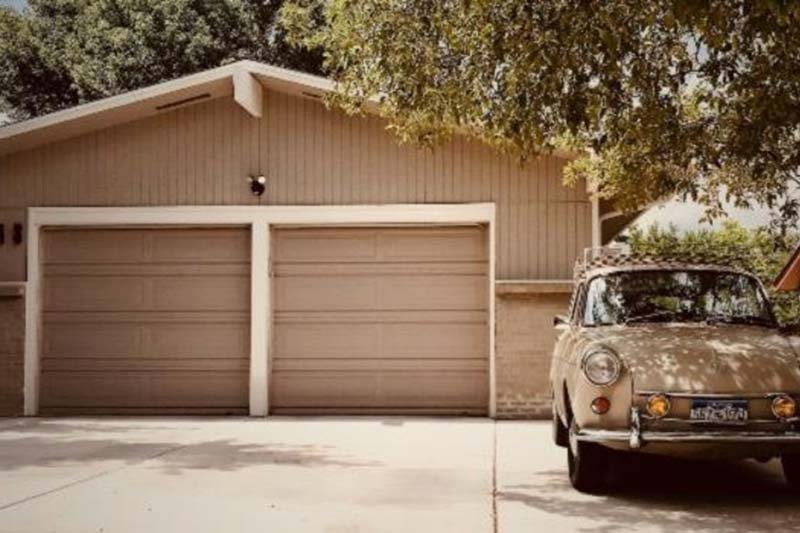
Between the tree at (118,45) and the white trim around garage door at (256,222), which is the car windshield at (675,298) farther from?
the tree at (118,45)

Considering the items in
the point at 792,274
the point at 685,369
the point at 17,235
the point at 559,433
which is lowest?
the point at 559,433

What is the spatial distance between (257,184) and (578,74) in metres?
6.88

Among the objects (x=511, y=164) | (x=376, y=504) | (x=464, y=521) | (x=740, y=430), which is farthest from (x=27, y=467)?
(x=511, y=164)

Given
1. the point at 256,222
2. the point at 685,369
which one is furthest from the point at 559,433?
the point at 256,222

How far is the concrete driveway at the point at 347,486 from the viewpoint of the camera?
6.68 m

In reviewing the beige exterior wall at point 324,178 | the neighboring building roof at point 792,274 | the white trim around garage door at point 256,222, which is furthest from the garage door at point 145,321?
the neighboring building roof at point 792,274

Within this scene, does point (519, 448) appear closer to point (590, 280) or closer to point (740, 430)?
point (590, 280)

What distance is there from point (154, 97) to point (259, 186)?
68.7 inches

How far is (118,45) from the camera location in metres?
27.2

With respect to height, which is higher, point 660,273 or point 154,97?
point 154,97

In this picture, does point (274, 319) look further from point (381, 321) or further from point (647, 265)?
point (647, 265)

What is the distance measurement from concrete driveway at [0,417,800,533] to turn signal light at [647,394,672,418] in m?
0.64

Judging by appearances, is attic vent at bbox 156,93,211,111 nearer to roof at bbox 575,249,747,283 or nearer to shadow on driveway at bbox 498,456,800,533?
roof at bbox 575,249,747,283

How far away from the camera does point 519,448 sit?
34.8 ft
